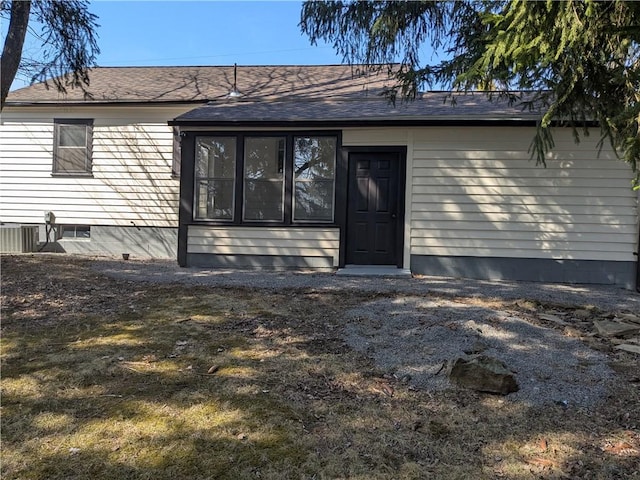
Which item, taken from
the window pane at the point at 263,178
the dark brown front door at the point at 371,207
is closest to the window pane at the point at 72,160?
the window pane at the point at 263,178

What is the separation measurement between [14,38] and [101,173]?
14.3 ft

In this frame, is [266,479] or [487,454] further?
[487,454]

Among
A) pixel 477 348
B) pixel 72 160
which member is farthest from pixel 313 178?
pixel 72 160

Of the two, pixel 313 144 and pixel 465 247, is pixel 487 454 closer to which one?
pixel 465 247

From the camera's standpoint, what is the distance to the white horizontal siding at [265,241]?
867 cm

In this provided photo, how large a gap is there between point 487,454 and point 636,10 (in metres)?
4.33

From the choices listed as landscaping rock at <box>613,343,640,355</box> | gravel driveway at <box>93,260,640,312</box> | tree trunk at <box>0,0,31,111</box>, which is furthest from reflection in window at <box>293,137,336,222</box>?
landscaping rock at <box>613,343,640,355</box>

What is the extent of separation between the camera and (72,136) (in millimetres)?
11547

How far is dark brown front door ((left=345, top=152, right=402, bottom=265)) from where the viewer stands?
862 centimetres

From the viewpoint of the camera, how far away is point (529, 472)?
8.11 ft

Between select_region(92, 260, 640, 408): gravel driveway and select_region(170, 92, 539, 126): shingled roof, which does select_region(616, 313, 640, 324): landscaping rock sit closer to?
select_region(92, 260, 640, 408): gravel driveway

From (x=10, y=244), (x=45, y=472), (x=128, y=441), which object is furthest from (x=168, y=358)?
(x=10, y=244)

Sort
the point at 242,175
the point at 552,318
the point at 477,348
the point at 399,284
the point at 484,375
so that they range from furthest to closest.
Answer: the point at 242,175 < the point at 399,284 < the point at 552,318 < the point at 477,348 < the point at 484,375

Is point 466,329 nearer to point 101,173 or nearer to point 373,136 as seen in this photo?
point 373,136
